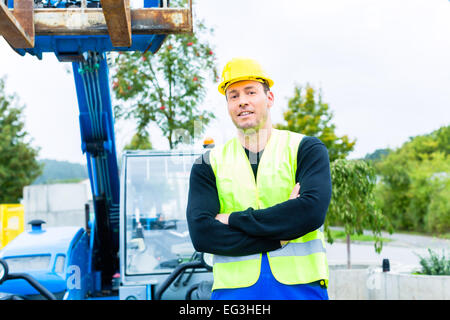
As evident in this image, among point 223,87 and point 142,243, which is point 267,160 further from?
point 142,243

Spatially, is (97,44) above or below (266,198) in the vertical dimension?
above

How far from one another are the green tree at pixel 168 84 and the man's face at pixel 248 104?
21.7ft

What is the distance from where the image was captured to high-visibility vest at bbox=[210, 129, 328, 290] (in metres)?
2.24

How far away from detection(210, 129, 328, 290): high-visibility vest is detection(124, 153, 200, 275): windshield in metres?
2.75

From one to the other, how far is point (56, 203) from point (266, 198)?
586 inches

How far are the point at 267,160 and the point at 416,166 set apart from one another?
72.0 ft

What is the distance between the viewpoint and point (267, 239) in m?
2.26

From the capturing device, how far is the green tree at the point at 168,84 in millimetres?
9203

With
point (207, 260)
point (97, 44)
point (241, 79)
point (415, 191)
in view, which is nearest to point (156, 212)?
point (207, 260)

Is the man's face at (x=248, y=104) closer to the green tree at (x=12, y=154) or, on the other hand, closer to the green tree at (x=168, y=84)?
the green tree at (x=168, y=84)

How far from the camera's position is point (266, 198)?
237 cm

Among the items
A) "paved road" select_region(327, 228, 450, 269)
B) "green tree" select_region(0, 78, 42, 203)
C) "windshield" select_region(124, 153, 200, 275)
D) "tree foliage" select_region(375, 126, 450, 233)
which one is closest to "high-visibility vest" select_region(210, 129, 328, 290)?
"windshield" select_region(124, 153, 200, 275)

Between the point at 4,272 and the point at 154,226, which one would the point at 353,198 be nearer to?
the point at 154,226

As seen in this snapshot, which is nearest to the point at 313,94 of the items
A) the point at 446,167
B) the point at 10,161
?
the point at 446,167
